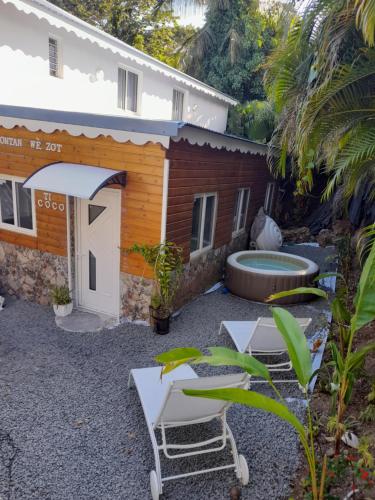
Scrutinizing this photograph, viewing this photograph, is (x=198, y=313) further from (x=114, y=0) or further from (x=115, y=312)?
(x=114, y=0)

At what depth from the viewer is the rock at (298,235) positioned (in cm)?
1609

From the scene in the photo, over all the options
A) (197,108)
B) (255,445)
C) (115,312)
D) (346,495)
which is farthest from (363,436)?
(197,108)

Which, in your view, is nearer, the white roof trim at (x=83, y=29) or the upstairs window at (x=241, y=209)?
the white roof trim at (x=83, y=29)

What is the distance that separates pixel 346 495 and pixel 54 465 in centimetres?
300

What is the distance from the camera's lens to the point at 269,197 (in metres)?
16.0

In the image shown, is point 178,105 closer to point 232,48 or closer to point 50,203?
point 232,48

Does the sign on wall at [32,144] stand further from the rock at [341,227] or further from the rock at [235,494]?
the rock at [341,227]

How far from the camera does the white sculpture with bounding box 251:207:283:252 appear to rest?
1288cm

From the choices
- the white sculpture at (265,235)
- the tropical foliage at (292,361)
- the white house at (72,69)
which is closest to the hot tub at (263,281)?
the white sculpture at (265,235)

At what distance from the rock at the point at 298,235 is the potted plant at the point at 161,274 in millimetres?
10162

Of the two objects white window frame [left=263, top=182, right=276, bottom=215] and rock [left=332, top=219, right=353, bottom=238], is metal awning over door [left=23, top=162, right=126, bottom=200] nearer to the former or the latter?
white window frame [left=263, top=182, right=276, bottom=215]

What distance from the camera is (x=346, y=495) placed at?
3.36 metres

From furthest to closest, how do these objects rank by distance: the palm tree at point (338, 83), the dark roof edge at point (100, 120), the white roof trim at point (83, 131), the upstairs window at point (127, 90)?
the upstairs window at point (127, 90) < the white roof trim at point (83, 131) < the dark roof edge at point (100, 120) < the palm tree at point (338, 83)

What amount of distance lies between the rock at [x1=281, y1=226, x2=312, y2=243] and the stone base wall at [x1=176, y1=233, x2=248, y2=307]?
545cm
